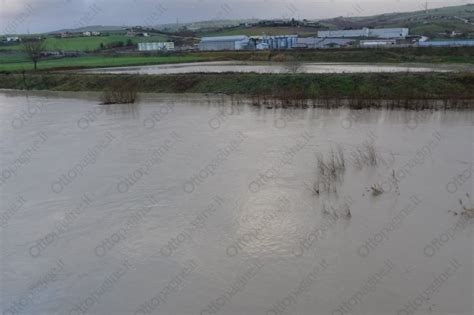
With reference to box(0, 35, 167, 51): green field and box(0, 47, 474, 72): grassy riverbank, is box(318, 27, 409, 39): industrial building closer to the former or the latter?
box(0, 47, 474, 72): grassy riverbank

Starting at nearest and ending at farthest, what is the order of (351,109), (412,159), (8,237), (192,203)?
(8,237) < (192,203) < (412,159) < (351,109)

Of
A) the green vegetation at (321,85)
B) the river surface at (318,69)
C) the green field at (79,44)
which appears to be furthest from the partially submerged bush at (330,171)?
the green field at (79,44)

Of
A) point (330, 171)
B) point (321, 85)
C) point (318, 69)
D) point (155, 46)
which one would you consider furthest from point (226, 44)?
point (330, 171)

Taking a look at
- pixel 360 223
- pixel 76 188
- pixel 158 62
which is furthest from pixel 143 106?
pixel 158 62

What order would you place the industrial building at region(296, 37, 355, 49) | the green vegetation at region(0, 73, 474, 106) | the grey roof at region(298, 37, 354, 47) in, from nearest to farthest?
the green vegetation at region(0, 73, 474, 106) → the industrial building at region(296, 37, 355, 49) → the grey roof at region(298, 37, 354, 47)

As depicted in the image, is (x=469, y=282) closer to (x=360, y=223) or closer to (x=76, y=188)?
(x=360, y=223)

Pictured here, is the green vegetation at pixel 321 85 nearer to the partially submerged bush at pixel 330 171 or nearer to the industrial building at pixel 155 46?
the partially submerged bush at pixel 330 171

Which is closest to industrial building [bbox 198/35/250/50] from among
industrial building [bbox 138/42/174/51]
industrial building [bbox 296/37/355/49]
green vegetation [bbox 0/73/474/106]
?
industrial building [bbox 138/42/174/51]
